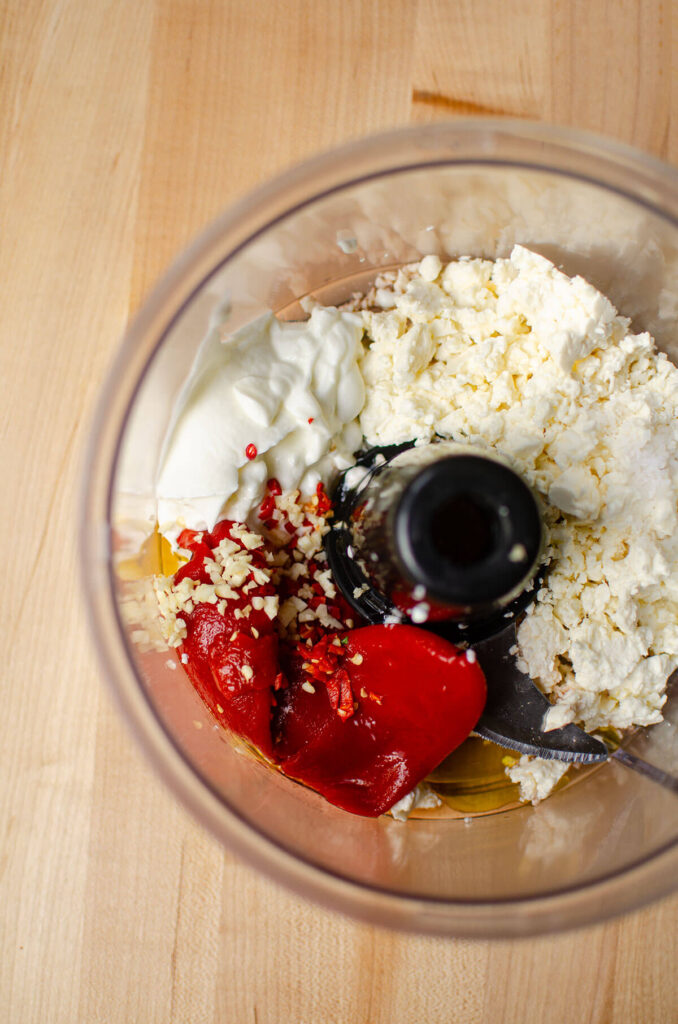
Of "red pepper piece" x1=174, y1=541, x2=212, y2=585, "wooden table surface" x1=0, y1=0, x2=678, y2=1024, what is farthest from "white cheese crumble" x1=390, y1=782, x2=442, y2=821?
"red pepper piece" x1=174, y1=541, x2=212, y2=585

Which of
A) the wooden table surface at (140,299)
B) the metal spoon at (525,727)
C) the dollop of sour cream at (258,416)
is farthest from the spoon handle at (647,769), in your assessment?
Result: the dollop of sour cream at (258,416)

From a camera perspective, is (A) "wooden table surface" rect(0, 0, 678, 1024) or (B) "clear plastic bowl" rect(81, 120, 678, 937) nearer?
(B) "clear plastic bowl" rect(81, 120, 678, 937)

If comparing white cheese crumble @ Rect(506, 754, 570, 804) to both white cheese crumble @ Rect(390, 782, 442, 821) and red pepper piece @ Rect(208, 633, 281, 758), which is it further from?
red pepper piece @ Rect(208, 633, 281, 758)

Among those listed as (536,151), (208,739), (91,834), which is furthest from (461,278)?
(91,834)

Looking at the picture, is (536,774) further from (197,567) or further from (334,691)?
(197,567)

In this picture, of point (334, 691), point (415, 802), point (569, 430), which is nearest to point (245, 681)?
point (334, 691)

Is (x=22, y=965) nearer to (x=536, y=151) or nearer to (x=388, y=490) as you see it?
(x=388, y=490)
